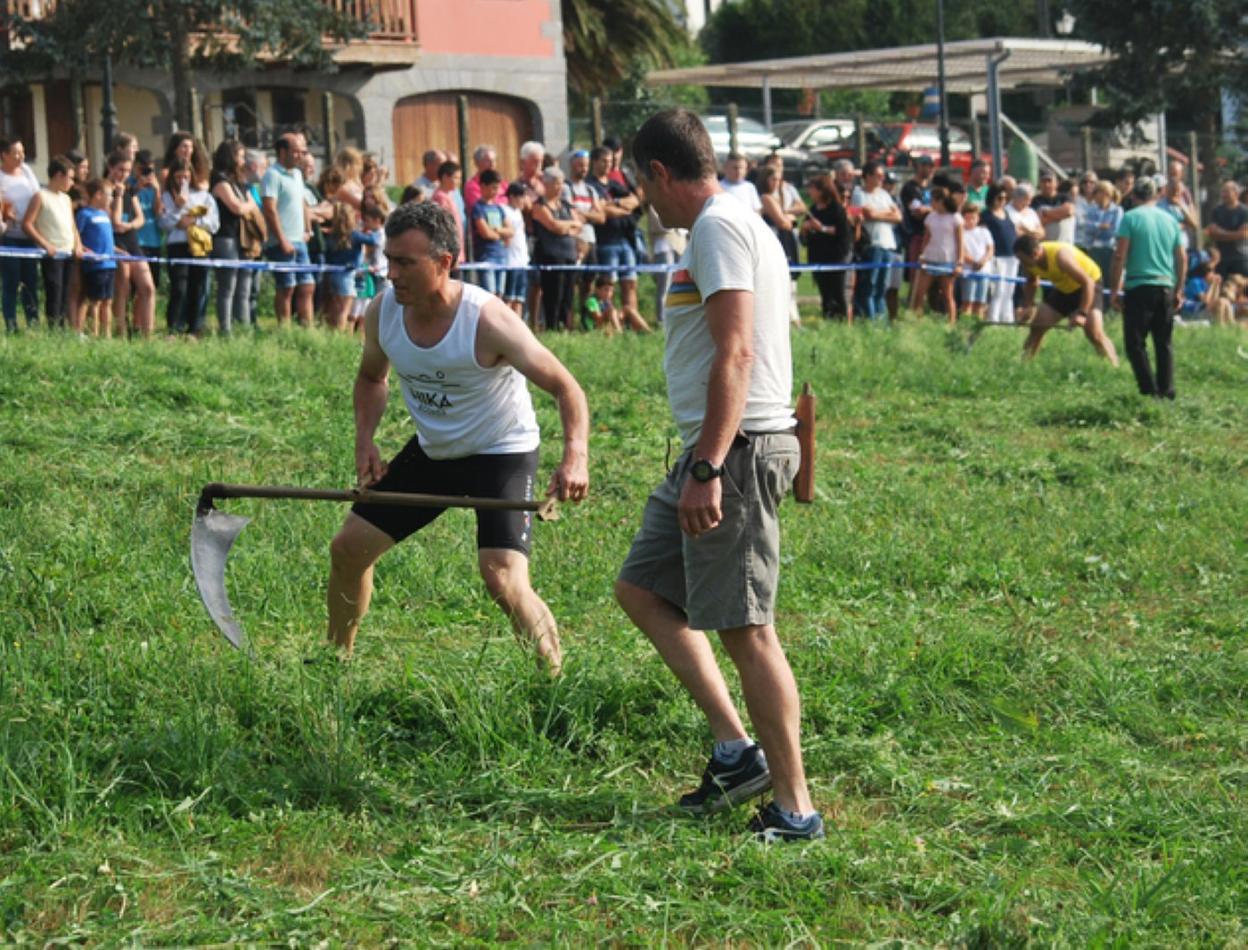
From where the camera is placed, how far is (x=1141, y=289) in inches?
597

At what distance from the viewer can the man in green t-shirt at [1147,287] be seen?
49.0 feet

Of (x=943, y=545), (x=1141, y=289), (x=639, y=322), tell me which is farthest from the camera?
(x=639, y=322)

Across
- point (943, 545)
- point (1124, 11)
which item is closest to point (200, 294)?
point (943, 545)

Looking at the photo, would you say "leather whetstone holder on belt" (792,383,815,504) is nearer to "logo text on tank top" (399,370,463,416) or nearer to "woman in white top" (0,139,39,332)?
"logo text on tank top" (399,370,463,416)

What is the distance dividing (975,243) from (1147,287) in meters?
4.62

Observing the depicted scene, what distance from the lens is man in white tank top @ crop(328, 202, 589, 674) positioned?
238 inches

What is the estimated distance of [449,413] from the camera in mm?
6309

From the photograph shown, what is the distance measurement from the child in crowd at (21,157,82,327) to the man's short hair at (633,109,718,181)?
908 cm

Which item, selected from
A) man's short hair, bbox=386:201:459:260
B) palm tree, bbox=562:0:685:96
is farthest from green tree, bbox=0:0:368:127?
man's short hair, bbox=386:201:459:260

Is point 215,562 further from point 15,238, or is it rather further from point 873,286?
point 873,286

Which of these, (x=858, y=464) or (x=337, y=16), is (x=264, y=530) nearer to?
(x=858, y=464)

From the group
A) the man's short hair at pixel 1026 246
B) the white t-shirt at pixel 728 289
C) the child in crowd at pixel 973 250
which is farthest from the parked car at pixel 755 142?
the white t-shirt at pixel 728 289

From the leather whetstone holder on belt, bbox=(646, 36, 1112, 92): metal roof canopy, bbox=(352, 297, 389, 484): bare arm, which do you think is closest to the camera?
the leather whetstone holder on belt

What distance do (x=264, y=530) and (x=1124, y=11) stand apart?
1333 inches
